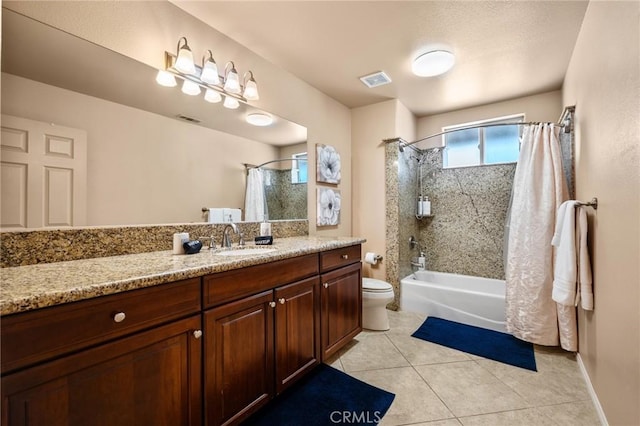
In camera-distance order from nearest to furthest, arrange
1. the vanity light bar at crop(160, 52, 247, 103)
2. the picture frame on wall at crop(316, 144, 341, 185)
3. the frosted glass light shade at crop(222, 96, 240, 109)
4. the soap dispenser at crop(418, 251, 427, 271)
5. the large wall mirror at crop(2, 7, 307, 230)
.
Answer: the large wall mirror at crop(2, 7, 307, 230) < the vanity light bar at crop(160, 52, 247, 103) < the frosted glass light shade at crop(222, 96, 240, 109) < the picture frame on wall at crop(316, 144, 341, 185) < the soap dispenser at crop(418, 251, 427, 271)

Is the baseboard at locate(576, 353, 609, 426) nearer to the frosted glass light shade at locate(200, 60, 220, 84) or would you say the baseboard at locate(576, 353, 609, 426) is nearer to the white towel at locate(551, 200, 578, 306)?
the white towel at locate(551, 200, 578, 306)

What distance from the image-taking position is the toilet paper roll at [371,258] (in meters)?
3.02

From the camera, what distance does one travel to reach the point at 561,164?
7.23 ft

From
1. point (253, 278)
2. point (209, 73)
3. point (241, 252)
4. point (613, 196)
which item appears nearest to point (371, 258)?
point (241, 252)

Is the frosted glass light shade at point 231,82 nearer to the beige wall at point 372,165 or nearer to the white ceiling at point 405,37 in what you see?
the white ceiling at point 405,37

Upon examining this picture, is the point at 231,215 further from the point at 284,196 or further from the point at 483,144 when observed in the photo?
the point at 483,144

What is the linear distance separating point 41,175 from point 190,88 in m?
→ 0.93

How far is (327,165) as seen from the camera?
2842 mm

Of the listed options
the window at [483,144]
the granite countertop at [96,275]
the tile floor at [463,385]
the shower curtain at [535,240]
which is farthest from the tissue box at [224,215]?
the window at [483,144]

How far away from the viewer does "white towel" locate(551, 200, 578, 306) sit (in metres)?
1.62

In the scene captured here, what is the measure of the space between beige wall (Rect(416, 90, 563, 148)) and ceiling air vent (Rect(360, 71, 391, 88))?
125 centimetres

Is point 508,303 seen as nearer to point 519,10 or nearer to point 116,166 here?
point 519,10

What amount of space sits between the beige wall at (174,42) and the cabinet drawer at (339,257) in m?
0.64

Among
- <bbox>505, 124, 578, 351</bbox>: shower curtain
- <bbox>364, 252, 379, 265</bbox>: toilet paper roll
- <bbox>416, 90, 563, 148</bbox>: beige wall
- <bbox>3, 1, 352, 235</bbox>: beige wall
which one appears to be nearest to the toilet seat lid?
<bbox>364, 252, 379, 265</bbox>: toilet paper roll
